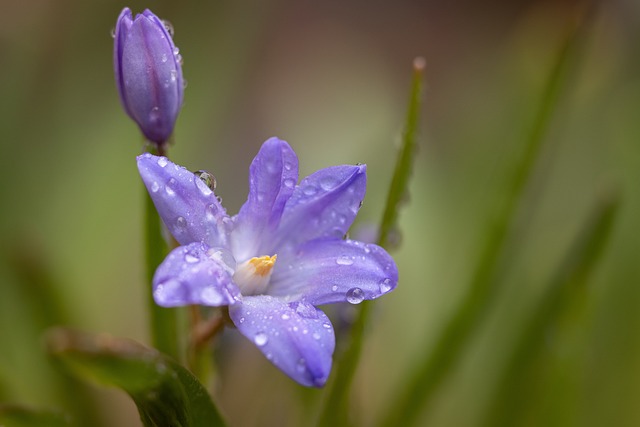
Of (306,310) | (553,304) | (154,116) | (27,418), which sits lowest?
(27,418)

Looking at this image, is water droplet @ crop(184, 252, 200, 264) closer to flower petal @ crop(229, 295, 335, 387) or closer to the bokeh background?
flower petal @ crop(229, 295, 335, 387)

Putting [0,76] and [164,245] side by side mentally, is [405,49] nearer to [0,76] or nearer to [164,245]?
[0,76]

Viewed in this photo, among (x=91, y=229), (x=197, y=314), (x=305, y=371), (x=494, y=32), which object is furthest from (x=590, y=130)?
(x=305, y=371)

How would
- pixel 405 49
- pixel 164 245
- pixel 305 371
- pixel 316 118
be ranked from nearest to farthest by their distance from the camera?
1. pixel 305 371
2. pixel 164 245
3. pixel 316 118
4. pixel 405 49

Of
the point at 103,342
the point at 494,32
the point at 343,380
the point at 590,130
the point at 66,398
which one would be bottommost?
the point at 66,398

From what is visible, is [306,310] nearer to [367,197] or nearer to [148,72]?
[148,72]

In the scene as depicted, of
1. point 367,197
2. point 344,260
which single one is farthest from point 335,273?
point 367,197
